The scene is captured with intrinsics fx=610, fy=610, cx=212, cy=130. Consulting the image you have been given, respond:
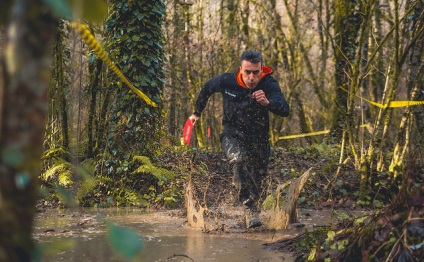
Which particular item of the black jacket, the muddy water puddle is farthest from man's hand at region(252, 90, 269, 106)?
the muddy water puddle

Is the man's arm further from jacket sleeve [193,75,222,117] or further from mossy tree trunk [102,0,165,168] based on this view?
mossy tree trunk [102,0,165,168]

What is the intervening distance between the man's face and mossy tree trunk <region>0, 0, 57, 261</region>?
19.8 feet

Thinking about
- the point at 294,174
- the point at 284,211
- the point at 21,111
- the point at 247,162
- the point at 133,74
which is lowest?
the point at 284,211

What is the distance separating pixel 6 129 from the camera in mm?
1305

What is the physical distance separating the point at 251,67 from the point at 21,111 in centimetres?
611

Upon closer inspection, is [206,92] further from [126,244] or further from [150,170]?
[126,244]

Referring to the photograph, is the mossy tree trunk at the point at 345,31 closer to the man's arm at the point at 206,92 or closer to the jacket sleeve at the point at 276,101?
the man's arm at the point at 206,92

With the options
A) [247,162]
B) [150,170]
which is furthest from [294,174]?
[247,162]

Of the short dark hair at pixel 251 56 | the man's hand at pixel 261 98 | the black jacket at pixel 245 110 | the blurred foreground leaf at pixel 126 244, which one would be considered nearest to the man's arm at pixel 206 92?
the black jacket at pixel 245 110

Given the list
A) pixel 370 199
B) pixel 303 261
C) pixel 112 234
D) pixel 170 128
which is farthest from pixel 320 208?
pixel 170 128

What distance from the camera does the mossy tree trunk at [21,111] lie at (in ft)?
4.28

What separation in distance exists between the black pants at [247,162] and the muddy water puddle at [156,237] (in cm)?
67

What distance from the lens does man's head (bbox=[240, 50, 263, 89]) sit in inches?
286

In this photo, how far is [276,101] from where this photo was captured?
7.04m
